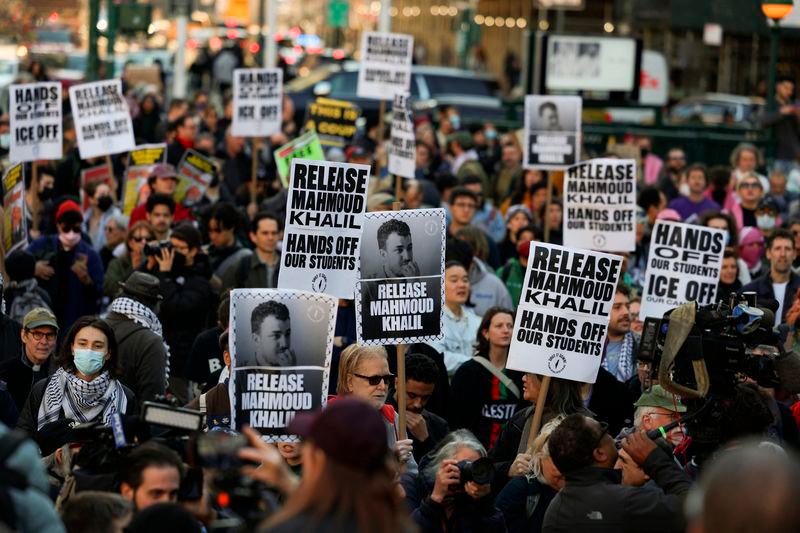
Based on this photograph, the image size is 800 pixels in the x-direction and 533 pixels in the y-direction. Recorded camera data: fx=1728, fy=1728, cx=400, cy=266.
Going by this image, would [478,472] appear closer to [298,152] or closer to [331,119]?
[298,152]

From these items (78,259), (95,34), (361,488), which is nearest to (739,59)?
(95,34)

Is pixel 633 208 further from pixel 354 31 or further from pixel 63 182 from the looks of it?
pixel 354 31

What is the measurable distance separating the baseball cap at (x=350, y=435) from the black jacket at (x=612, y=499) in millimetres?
2160

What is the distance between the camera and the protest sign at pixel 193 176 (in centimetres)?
1578

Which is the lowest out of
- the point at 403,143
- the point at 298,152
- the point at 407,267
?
the point at 407,267

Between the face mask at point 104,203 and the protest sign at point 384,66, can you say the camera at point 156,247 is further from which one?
the protest sign at point 384,66

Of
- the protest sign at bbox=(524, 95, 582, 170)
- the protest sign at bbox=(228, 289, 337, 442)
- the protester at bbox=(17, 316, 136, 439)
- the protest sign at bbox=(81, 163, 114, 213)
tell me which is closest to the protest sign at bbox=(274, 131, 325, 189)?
the protest sign at bbox=(81, 163, 114, 213)

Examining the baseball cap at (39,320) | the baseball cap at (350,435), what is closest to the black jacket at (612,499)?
the baseball cap at (350,435)

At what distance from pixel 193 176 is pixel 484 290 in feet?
15.7

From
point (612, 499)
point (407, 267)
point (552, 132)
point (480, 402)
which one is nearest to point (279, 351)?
point (407, 267)

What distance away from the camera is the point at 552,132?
15.6 metres

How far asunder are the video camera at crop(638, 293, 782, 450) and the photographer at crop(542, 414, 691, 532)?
24.3 inches

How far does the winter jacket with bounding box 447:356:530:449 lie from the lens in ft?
30.7

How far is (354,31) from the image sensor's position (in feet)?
239
